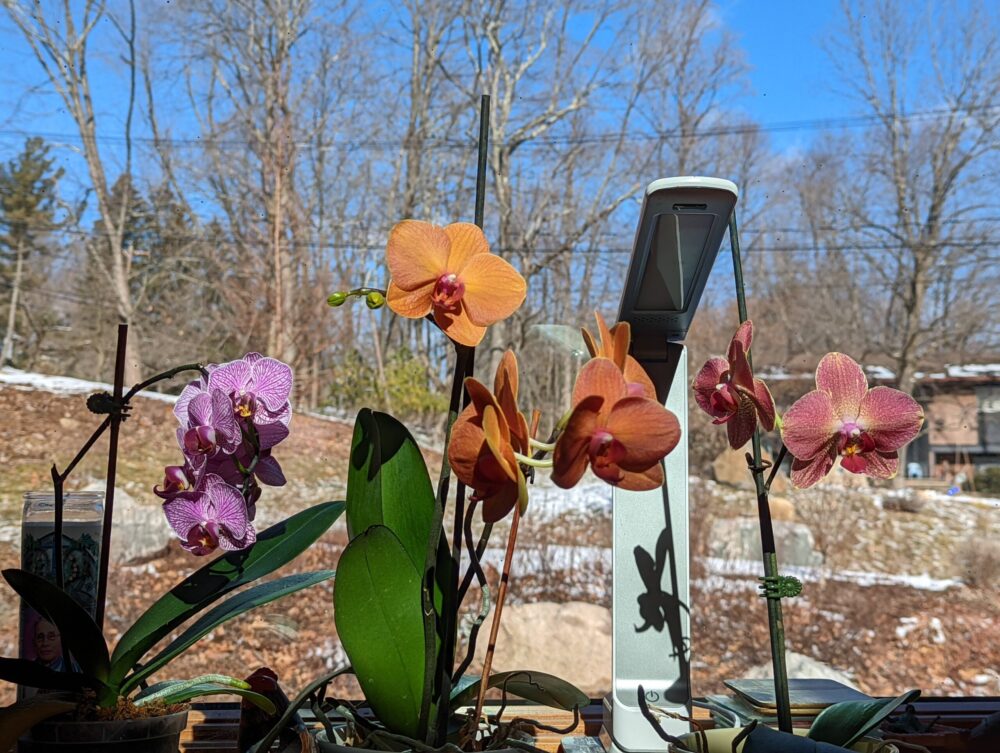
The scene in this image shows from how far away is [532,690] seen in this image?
393mm

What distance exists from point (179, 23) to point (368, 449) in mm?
2789

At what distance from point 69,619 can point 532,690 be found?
207 mm

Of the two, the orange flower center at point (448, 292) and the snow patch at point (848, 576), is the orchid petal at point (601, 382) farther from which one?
the snow patch at point (848, 576)

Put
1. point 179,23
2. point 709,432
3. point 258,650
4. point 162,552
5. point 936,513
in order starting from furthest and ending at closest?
point 709,432 → point 936,513 → point 179,23 → point 162,552 → point 258,650

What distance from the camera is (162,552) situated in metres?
2.04

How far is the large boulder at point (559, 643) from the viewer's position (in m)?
1.76

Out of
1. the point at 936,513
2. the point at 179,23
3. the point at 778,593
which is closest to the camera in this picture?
the point at 778,593

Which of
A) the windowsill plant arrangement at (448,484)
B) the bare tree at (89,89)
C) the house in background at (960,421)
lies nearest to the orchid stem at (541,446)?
the windowsill plant arrangement at (448,484)

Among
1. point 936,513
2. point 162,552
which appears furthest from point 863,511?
point 162,552

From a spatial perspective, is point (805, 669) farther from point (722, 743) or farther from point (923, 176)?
point (923, 176)

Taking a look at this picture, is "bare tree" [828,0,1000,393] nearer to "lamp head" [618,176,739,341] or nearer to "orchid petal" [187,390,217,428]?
"lamp head" [618,176,739,341]

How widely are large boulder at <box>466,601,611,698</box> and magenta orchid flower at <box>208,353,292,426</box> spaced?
1345mm

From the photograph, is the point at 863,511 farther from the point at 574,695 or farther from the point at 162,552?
the point at 574,695

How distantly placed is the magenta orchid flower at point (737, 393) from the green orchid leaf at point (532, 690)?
0.13 metres
